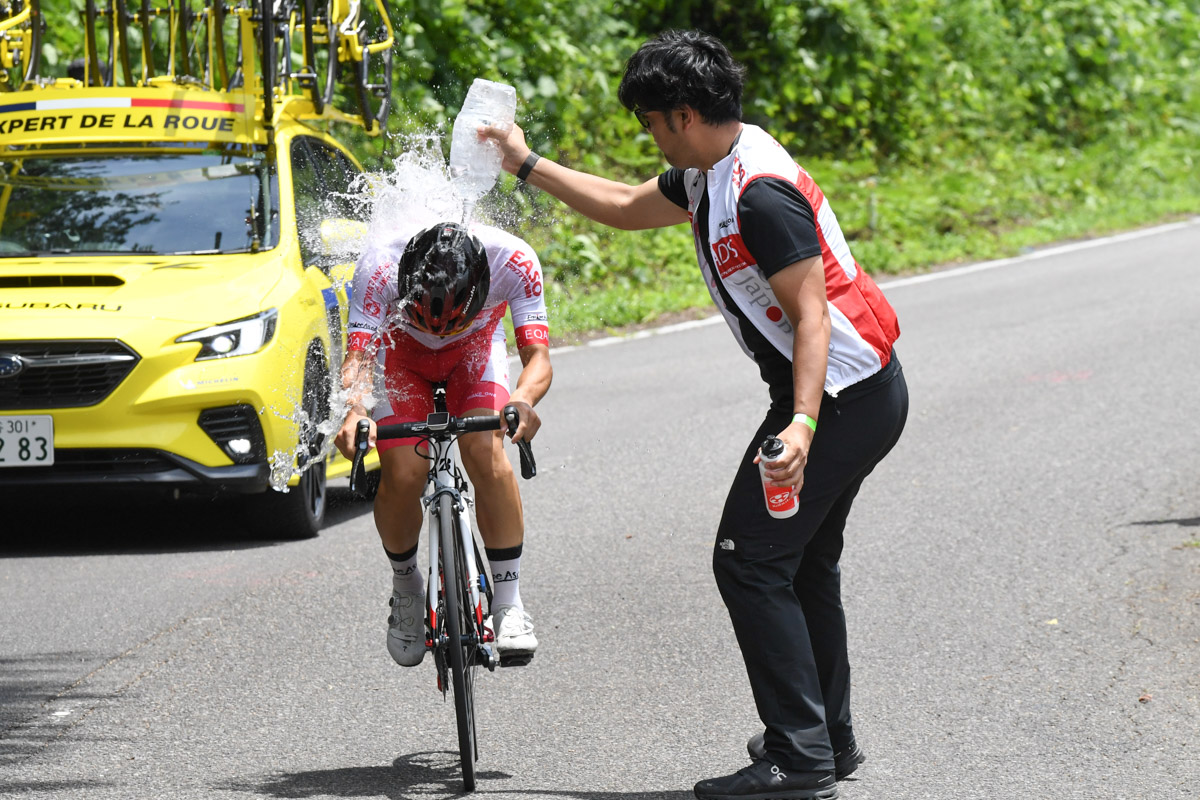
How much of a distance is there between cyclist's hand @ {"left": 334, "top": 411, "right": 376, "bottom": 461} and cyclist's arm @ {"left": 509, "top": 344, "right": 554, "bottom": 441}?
1.35 ft

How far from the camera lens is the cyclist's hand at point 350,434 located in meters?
4.53

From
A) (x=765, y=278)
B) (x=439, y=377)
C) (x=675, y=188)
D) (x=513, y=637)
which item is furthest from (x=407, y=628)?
(x=765, y=278)

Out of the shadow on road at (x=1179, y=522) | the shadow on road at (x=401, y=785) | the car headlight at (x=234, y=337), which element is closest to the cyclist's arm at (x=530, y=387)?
the shadow on road at (x=401, y=785)

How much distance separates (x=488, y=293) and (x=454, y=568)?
2.81 ft

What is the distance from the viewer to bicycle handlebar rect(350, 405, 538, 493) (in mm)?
4500

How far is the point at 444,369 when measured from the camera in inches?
204

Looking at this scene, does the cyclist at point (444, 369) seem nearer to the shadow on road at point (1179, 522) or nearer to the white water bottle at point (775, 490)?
the white water bottle at point (775, 490)

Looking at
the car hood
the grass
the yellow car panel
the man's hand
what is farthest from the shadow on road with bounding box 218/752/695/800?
the grass

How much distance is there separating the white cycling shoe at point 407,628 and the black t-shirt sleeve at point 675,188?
1.57m

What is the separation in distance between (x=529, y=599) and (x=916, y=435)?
394cm

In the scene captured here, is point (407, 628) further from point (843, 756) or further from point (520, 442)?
point (843, 756)

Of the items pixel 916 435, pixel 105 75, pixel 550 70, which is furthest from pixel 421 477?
pixel 550 70

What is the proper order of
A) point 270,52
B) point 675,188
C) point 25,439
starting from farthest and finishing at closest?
point 270,52, point 25,439, point 675,188

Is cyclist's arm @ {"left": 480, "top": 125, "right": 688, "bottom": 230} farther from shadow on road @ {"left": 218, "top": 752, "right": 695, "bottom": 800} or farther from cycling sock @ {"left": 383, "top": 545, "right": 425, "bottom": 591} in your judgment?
shadow on road @ {"left": 218, "top": 752, "right": 695, "bottom": 800}
